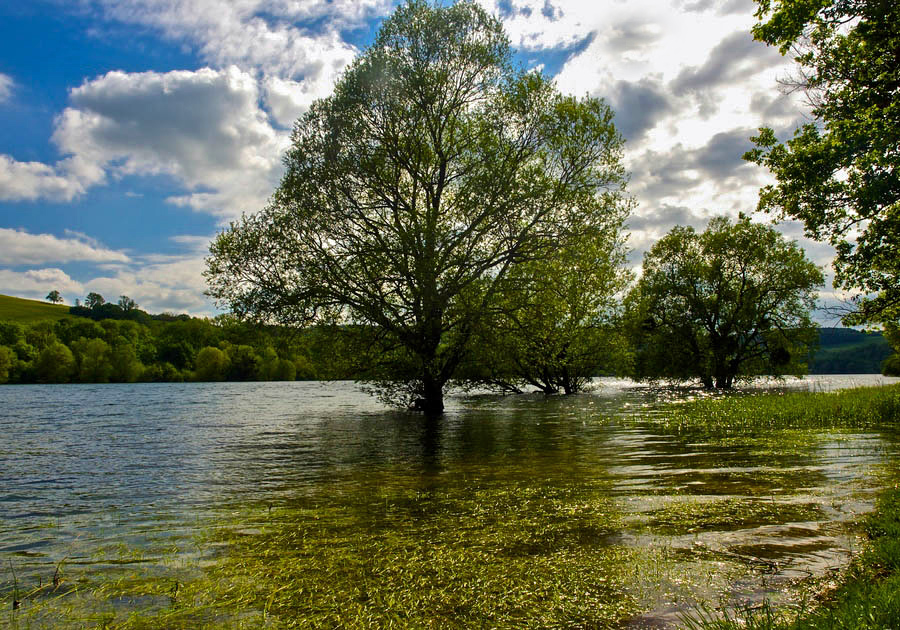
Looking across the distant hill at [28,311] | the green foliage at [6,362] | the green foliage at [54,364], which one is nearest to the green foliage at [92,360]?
the green foliage at [54,364]

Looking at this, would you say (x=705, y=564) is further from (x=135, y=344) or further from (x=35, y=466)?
(x=135, y=344)

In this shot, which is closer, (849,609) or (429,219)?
(849,609)

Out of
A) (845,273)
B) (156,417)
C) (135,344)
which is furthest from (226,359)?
(845,273)

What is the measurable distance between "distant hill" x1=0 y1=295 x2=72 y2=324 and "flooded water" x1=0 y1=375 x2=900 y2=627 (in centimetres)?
18335

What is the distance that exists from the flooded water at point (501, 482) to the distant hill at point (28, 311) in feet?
602

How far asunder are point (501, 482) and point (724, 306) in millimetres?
54851

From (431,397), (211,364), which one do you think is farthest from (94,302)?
(431,397)

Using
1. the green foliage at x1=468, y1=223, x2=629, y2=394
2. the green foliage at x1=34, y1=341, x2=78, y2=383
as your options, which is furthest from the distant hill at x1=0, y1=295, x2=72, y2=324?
the green foliage at x1=468, y1=223, x2=629, y2=394

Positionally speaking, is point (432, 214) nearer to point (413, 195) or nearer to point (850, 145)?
point (413, 195)

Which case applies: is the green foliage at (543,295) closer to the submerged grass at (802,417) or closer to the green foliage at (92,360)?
the submerged grass at (802,417)

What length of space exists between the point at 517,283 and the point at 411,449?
13.5 meters

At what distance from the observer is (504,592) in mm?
5199

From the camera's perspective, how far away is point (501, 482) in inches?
428

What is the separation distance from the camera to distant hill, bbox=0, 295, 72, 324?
169 meters
